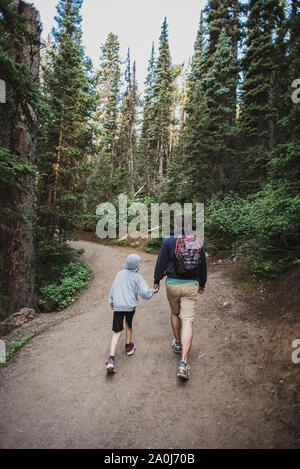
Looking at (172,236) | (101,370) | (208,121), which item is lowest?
(101,370)

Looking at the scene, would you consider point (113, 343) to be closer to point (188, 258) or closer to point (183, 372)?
point (183, 372)

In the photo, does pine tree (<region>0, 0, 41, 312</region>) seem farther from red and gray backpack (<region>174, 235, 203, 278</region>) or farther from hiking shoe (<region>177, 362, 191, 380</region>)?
hiking shoe (<region>177, 362, 191, 380</region>)

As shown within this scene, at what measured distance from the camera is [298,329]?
3.82 meters

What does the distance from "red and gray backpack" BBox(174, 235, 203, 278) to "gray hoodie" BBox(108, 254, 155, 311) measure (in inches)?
28.2

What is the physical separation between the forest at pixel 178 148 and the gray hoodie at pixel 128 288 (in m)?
2.75

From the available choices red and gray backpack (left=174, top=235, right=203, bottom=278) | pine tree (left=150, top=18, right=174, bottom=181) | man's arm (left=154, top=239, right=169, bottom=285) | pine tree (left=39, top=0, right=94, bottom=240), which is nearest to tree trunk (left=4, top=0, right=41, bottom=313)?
pine tree (left=39, top=0, right=94, bottom=240)

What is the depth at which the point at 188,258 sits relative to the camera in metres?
3.60

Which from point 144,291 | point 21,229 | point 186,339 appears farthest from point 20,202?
point 186,339

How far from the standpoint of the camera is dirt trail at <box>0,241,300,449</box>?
2689 millimetres

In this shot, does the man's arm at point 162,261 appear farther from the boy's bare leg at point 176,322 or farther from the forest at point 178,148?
the forest at point 178,148

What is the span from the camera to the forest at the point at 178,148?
17.4ft

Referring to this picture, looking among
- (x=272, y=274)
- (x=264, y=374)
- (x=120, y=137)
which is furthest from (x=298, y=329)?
(x=120, y=137)

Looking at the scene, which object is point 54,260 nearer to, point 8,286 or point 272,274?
point 8,286

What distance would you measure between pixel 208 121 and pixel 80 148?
7629 mm
